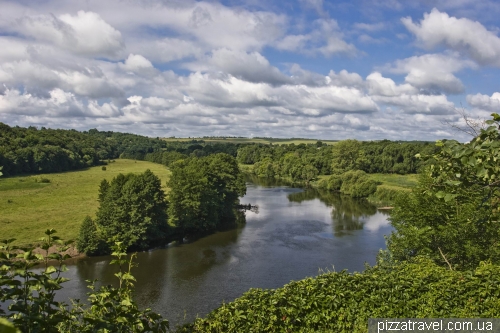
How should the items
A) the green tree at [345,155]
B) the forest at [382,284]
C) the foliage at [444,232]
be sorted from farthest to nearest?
the green tree at [345,155] → the foliage at [444,232] → the forest at [382,284]

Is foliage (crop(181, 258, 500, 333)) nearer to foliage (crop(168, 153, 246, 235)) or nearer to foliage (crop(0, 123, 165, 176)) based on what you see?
foliage (crop(168, 153, 246, 235))

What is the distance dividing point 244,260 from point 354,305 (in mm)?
23330

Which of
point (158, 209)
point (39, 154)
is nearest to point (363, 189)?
point (158, 209)

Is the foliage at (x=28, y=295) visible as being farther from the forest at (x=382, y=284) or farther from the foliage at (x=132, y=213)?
the foliage at (x=132, y=213)

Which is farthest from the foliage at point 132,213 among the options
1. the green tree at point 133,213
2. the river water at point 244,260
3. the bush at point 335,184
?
the bush at point 335,184

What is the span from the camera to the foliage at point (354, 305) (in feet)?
24.8

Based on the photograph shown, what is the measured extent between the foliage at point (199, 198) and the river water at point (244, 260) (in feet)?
8.15

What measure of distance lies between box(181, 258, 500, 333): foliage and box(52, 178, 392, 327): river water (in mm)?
9724

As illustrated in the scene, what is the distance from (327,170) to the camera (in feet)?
283

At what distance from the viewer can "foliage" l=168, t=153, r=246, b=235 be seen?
39594mm

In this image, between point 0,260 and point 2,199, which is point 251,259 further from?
point 2,199

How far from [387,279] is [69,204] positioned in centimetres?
4912

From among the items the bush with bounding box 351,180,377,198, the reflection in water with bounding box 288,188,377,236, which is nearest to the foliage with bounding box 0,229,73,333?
the reflection in water with bounding box 288,188,377,236

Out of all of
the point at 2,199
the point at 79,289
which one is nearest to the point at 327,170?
the point at 2,199
